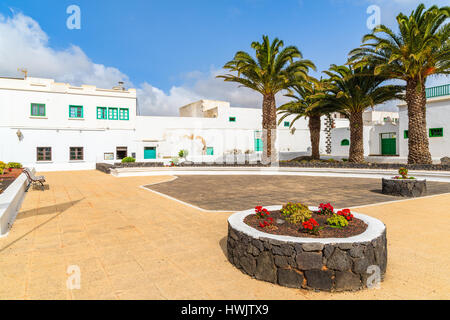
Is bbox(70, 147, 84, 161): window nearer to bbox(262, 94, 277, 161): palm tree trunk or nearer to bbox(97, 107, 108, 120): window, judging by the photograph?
bbox(97, 107, 108, 120): window

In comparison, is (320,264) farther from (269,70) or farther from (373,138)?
(373,138)

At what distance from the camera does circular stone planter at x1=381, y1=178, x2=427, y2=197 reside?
11.3 metres

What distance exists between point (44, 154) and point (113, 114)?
7.88 meters

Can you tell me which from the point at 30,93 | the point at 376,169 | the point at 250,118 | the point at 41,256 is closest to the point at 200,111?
the point at 250,118

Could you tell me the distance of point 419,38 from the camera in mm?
17219

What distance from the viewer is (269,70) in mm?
22562

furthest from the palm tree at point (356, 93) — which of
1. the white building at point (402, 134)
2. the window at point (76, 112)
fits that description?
the window at point (76, 112)

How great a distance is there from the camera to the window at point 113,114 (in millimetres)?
30344

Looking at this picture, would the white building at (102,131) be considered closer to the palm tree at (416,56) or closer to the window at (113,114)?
the window at (113,114)

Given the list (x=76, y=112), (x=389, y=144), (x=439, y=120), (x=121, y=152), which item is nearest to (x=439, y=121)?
(x=439, y=120)

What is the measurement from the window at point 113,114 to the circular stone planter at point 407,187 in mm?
27642

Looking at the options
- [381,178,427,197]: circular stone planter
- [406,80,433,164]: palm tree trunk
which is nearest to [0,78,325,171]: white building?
[406,80,433,164]: palm tree trunk

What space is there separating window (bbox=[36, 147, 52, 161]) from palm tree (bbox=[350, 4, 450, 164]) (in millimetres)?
28539
